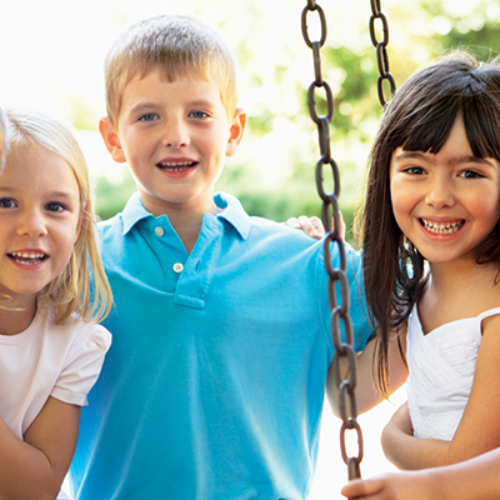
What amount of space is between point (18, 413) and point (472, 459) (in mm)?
843

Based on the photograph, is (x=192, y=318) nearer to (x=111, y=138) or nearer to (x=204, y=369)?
(x=204, y=369)

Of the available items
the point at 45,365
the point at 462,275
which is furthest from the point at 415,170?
the point at 45,365

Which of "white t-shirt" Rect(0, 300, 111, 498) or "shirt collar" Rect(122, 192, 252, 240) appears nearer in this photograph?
"white t-shirt" Rect(0, 300, 111, 498)

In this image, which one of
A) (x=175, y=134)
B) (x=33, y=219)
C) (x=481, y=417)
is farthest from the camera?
(x=175, y=134)

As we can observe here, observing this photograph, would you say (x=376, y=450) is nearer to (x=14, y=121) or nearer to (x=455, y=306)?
(x=455, y=306)

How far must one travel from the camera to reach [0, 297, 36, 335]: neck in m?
1.37

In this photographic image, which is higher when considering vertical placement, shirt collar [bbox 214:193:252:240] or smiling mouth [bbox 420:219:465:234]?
shirt collar [bbox 214:193:252:240]

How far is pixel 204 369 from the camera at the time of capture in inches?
58.7

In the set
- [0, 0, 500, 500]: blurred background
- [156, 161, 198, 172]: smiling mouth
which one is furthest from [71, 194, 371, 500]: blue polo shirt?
[0, 0, 500, 500]: blurred background

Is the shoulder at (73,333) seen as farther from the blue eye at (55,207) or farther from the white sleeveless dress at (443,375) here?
the white sleeveless dress at (443,375)

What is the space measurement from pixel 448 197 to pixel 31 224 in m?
0.78

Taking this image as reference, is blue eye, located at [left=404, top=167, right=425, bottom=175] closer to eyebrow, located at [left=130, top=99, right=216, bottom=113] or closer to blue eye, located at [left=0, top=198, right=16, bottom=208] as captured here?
eyebrow, located at [left=130, top=99, right=216, bottom=113]

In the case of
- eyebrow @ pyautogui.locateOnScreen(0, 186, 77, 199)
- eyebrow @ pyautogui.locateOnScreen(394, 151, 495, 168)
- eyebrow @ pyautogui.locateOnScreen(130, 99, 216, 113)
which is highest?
eyebrow @ pyautogui.locateOnScreen(130, 99, 216, 113)

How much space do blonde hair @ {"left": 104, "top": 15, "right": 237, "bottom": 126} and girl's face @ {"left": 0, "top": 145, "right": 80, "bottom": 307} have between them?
0.33 metres
